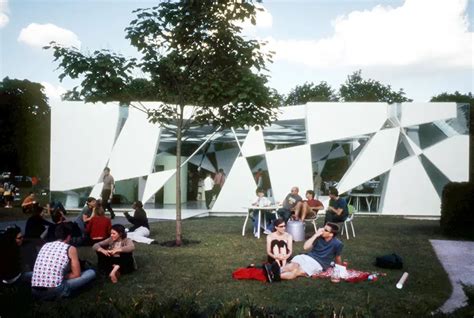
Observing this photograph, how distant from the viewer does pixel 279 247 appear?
7.01m

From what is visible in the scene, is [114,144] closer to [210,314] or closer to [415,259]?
[415,259]

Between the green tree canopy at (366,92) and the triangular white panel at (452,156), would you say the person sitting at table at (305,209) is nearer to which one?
the triangular white panel at (452,156)

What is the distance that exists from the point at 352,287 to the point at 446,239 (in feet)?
19.3

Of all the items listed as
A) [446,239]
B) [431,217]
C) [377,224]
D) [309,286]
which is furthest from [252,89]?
[431,217]

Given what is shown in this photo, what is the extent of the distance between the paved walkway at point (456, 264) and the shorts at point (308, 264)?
1886 millimetres

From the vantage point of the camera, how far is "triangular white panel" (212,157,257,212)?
16.6m

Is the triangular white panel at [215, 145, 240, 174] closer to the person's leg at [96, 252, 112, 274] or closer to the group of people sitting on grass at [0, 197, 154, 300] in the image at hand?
the group of people sitting on grass at [0, 197, 154, 300]

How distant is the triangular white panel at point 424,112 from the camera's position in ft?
52.8

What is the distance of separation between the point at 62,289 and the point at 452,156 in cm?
1453

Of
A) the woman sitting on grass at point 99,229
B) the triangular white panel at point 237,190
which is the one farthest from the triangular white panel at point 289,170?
the woman sitting on grass at point 99,229

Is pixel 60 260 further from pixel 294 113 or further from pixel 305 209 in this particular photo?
pixel 294 113

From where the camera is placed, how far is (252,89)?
9000 mm

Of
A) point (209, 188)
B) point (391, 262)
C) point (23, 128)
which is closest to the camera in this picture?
point (391, 262)

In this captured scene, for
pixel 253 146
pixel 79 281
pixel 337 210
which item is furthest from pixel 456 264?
pixel 253 146
